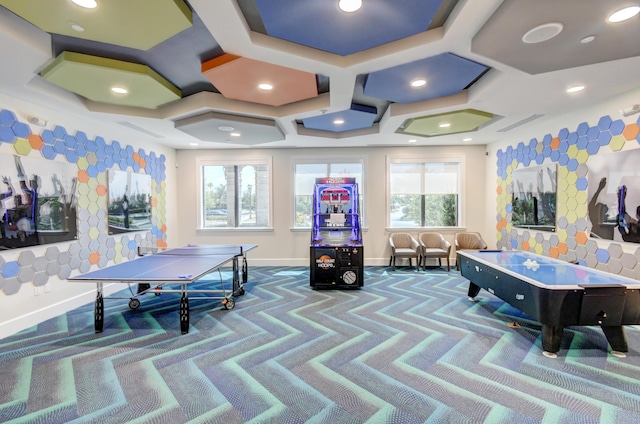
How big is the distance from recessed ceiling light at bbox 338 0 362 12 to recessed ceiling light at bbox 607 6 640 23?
180cm

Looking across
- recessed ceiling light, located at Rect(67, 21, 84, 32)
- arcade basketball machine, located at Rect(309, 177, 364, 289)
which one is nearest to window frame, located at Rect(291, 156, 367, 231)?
arcade basketball machine, located at Rect(309, 177, 364, 289)

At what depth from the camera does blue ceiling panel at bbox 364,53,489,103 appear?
9.67ft

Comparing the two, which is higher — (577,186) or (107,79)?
(107,79)

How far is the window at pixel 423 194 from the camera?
6855 mm

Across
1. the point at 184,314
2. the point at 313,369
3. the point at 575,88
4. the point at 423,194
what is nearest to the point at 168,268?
the point at 184,314

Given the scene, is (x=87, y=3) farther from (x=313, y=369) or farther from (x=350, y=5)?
(x=313, y=369)

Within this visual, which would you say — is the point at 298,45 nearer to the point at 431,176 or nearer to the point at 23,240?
the point at 23,240

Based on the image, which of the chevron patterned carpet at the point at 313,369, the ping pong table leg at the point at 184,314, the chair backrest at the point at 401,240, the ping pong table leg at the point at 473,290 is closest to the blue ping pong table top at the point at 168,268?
the ping pong table leg at the point at 184,314

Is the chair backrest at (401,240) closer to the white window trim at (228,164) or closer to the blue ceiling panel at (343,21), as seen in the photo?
the white window trim at (228,164)

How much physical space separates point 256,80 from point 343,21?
132cm

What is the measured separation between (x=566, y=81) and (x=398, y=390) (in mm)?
3637

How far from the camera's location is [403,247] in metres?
6.65

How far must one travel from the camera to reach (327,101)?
390 cm

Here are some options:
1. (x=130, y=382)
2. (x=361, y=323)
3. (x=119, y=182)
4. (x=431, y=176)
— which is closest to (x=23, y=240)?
(x=119, y=182)
